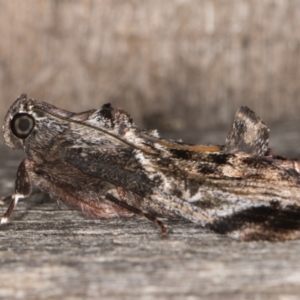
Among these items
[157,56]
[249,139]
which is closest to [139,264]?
[249,139]

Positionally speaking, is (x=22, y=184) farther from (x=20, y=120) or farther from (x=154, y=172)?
(x=154, y=172)

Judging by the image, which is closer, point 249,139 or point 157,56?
point 249,139

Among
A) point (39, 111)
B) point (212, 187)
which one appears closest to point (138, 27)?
point (39, 111)

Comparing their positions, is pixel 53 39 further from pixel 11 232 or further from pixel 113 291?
pixel 113 291

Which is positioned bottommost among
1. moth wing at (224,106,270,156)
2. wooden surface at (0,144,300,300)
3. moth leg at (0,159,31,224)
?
wooden surface at (0,144,300,300)

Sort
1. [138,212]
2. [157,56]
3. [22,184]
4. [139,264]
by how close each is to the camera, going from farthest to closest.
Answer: [157,56]
[22,184]
[138,212]
[139,264]

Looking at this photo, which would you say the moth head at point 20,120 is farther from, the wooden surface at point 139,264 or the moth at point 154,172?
the wooden surface at point 139,264

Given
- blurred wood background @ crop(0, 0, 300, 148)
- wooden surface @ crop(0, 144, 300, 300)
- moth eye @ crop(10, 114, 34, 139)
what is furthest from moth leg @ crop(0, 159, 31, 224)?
blurred wood background @ crop(0, 0, 300, 148)

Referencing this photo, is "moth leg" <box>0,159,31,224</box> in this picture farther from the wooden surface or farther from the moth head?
the wooden surface
